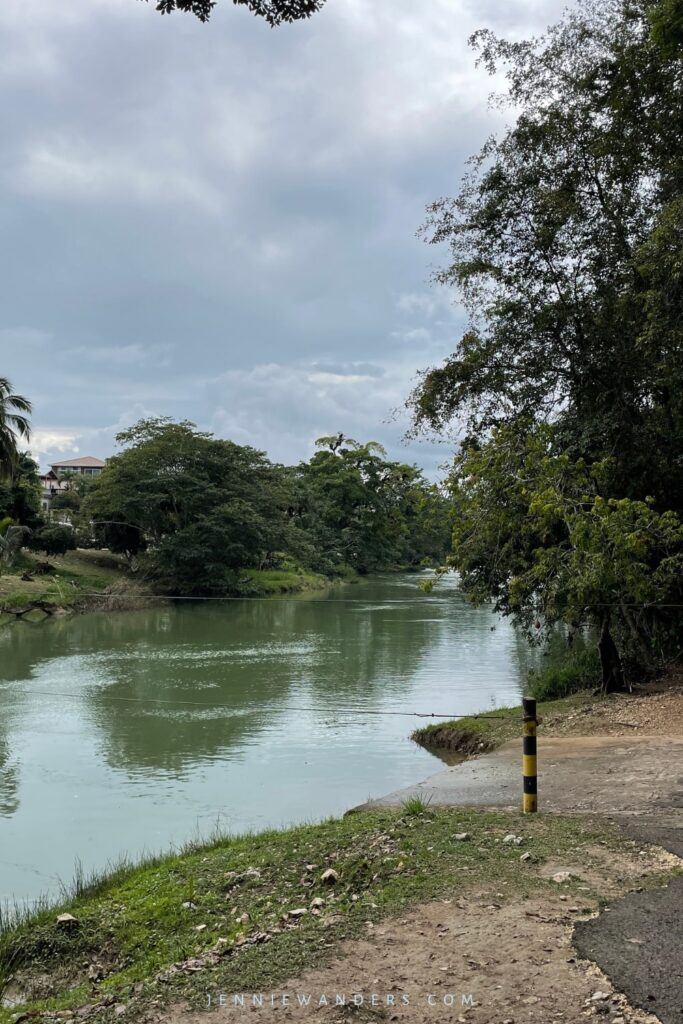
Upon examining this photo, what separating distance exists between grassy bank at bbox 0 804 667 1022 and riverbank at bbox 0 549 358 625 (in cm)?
2051

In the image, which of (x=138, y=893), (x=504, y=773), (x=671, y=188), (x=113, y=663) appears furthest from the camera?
(x=113, y=663)

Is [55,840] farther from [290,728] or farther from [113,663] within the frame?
[113,663]

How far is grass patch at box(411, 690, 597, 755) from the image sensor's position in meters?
11.3

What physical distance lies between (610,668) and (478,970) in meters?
9.84

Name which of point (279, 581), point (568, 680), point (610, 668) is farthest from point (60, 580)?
point (610, 668)

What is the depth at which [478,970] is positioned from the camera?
11.7 feet

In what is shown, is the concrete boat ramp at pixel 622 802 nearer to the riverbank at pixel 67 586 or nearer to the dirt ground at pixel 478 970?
the dirt ground at pixel 478 970

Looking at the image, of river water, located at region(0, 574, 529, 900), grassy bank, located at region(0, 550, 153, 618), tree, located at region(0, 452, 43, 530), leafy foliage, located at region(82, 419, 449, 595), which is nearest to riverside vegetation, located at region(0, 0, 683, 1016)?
river water, located at region(0, 574, 529, 900)

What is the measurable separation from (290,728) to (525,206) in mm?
9468

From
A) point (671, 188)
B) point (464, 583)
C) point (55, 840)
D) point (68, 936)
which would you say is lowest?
point (55, 840)

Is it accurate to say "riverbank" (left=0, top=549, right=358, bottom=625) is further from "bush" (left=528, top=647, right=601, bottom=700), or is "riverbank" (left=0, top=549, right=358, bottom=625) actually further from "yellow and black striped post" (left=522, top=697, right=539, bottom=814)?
"yellow and black striped post" (left=522, top=697, right=539, bottom=814)

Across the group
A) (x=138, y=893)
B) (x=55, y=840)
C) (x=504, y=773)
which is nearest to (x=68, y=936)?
(x=138, y=893)

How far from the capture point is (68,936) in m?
5.26

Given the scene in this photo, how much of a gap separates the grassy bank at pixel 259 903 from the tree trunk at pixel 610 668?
6985mm
